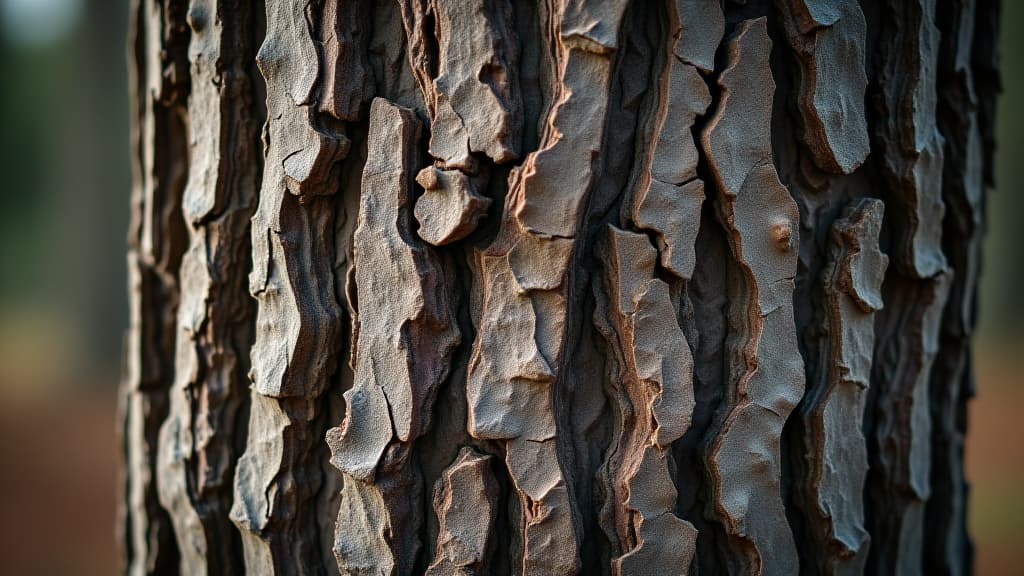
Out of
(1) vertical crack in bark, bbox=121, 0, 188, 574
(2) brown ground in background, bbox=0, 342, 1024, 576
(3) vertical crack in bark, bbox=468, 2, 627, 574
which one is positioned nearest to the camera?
(3) vertical crack in bark, bbox=468, 2, 627, 574

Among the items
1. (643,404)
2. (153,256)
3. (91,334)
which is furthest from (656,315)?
(91,334)

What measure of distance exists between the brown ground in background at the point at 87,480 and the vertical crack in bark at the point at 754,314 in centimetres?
193

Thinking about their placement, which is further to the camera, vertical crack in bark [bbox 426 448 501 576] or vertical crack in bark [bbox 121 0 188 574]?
vertical crack in bark [bbox 121 0 188 574]

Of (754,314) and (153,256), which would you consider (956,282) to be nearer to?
(754,314)

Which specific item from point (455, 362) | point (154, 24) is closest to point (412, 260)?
point (455, 362)

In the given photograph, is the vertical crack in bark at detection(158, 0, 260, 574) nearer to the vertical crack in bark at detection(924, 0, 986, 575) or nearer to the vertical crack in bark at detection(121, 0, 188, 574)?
the vertical crack in bark at detection(121, 0, 188, 574)

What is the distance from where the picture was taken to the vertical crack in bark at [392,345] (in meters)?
0.66

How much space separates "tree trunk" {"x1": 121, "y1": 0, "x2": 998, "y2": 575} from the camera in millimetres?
637

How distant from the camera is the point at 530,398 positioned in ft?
2.11

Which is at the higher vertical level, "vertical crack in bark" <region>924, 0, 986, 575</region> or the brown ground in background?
"vertical crack in bark" <region>924, 0, 986, 575</region>

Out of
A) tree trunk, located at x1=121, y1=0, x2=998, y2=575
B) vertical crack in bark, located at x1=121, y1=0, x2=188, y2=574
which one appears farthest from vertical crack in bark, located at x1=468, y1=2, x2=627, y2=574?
vertical crack in bark, located at x1=121, y1=0, x2=188, y2=574

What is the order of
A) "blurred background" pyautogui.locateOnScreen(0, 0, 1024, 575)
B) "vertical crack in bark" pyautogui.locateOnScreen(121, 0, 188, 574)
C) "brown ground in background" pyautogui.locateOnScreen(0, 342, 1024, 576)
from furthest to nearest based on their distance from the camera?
"blurred background" pyautogui.locateOnScreen(0, 0, 1024, 575), "brown ground in background" pyautogui.locateOnScreen(0, 342, 1024, 576), "vertical crack in bark" pyautogui.locateOnScreen(121, 0, 188, 574)

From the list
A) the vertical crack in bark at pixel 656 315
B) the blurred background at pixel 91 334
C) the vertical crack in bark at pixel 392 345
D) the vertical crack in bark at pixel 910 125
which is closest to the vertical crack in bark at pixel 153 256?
the vertical crack in bark at pixel 392 345

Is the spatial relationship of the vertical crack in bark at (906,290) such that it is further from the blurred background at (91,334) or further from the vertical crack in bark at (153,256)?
the blurred background at (91,334)
